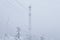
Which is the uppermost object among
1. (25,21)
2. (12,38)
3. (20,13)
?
(20,13)

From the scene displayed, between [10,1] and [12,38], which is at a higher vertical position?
[10,1]

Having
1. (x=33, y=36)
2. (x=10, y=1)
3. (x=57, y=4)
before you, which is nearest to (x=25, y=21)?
(x=33, y=36)

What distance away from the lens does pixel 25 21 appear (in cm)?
117

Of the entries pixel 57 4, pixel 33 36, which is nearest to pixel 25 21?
pixel 33 36

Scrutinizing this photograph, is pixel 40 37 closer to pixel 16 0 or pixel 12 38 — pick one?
pixel 12 38

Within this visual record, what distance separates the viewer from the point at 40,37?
1151mm

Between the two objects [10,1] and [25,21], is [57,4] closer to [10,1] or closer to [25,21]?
[25,21]

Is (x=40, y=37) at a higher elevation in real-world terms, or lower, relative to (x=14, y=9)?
lower

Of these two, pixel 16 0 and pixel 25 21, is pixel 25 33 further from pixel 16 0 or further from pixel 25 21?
pixel 16 0

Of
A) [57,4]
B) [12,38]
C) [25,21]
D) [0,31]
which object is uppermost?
[57,4]

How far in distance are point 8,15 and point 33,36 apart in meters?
0.46

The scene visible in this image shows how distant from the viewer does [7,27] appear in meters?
1.18

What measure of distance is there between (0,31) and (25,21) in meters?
0.38

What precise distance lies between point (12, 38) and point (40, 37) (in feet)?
1.31
